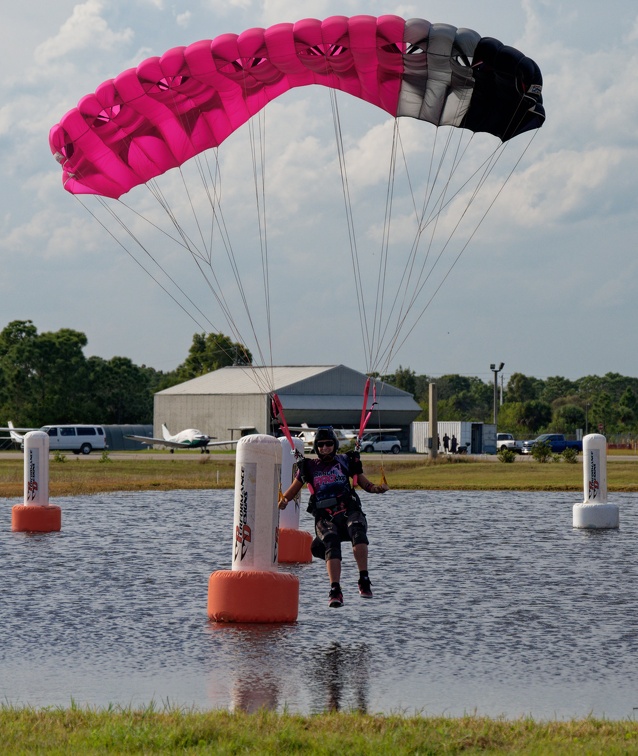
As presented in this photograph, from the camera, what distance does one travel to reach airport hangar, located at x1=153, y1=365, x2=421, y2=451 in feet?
294

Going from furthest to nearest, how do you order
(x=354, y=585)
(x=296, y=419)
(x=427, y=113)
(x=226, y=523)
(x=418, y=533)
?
(x=296, y=419)
(x=226, y=523)
(x=418, y=533)
(x=427, y=113)
(x=354, y=585)

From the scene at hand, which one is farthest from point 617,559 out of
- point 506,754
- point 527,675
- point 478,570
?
point 506,754

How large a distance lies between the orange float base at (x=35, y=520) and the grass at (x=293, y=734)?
14891mm

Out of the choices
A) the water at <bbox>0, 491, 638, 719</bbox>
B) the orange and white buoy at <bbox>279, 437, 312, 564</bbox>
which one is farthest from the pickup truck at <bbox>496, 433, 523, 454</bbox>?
the orange and white buoy at <bbox>279, 437, 312, 564</bbox>

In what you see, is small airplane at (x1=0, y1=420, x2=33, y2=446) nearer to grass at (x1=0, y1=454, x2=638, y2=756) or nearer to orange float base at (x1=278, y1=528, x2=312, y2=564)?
orange float base at (x1=278, y1=528, x2=312, y2=564)

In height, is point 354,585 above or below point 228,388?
below

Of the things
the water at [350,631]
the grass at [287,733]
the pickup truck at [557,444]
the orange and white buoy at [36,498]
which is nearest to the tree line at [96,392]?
the pickup truck at [557,444]

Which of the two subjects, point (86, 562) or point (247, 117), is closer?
point (86, 562)

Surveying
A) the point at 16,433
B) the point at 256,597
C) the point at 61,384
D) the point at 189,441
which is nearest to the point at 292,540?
the point at 256,597

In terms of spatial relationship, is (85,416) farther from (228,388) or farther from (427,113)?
(427,113)

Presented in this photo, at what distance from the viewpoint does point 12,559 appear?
57.5 ft

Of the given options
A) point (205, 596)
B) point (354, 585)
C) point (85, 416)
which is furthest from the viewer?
point (85, 416)

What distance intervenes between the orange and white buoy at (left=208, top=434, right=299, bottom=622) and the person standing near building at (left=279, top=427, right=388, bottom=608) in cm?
27

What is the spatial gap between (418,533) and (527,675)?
42.5 feet
